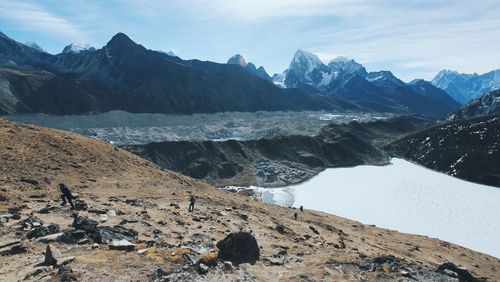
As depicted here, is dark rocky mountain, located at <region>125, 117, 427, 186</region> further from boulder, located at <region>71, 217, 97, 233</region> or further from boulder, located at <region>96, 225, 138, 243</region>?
boulder, located at <region>71, 217, 97, 233</region>

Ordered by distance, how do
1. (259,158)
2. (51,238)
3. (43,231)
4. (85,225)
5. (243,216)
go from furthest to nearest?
1. (259,158)
2. (243,216)
3. (85,225)
4. (43,231)
5. (51,238)

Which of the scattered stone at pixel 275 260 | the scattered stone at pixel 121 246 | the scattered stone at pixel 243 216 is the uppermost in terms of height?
the scattered stone at pixel 121 246

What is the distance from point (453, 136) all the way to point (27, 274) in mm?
Result: 182530

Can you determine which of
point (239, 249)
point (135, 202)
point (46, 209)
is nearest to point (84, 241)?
point (46, 209)

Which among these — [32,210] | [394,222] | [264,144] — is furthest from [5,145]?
[264,144]

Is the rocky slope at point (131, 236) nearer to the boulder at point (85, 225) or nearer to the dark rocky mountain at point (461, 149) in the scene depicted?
the boulder at point (85, 225)

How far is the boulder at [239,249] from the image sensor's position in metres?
23.0

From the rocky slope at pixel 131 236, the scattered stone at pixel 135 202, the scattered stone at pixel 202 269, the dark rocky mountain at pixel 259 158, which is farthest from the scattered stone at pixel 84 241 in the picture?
the dark rocky mountain at pixel 259 158

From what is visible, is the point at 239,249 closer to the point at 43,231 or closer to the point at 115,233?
the point at 115,233

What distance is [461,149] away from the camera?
161 meters

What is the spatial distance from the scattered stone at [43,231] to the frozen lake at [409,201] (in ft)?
244

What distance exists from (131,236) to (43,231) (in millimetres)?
4754

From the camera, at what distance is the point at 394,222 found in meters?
89.5

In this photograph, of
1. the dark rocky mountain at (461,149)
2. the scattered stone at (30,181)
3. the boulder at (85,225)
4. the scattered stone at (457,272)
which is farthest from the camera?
the dark rocky mountain at (461,149)
